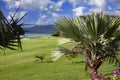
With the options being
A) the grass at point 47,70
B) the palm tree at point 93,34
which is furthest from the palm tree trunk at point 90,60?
the grass at point 47,70

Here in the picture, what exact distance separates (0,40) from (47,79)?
10.1m

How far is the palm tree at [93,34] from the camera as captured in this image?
522 inches

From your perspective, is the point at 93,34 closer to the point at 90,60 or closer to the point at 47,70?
the point at 90,60

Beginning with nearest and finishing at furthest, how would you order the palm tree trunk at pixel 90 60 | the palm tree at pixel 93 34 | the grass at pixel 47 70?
the palm tree at pixel 93 34
the palm tree trunk at pixel 90 60
the grass at pixel 47 70

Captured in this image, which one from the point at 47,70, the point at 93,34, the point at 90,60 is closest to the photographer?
the point at 93,34

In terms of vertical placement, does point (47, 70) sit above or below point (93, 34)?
below

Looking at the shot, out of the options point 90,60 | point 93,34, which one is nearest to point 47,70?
point 90,60

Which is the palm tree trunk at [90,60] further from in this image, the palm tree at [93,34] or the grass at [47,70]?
the grass at [47,70]

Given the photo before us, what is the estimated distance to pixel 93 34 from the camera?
13312 millimetres

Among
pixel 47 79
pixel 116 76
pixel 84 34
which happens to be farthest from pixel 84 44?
pixel 116 76

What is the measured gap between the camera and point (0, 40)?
757 centimetres

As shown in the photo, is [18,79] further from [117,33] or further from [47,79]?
[117,33]

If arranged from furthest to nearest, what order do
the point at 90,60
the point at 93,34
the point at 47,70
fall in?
the point at 47,70 < the point at 90,60 < the point at 93,34

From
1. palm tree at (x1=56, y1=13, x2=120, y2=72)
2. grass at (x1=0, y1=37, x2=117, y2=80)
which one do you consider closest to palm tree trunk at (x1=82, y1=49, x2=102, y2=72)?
palm tree at (x1=56, y1=13, x2=120, y2=72)
